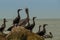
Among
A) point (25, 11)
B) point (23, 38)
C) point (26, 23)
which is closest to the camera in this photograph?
point (23, 38)

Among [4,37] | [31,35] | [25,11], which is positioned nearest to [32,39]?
[31,35]

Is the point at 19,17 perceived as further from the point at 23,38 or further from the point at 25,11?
the point at 23,38

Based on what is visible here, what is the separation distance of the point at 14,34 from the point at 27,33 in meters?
0.52

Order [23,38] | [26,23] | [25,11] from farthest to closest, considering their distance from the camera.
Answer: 1. [25,11]
2. [26,23]
3. [23,38]

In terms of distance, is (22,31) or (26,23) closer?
(22,31)

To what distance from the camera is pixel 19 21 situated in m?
16.7

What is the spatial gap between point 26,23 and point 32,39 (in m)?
4.15

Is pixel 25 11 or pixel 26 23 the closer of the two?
pixel 26 23

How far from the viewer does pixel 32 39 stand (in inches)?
487

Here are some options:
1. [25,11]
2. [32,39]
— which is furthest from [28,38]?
[25,11]

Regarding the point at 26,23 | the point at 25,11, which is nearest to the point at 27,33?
the point at 26,23

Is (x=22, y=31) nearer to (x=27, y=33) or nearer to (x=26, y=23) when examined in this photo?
(x=27, y=33)

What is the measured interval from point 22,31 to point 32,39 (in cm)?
53

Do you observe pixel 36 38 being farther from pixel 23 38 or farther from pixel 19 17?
pixel 19 17
